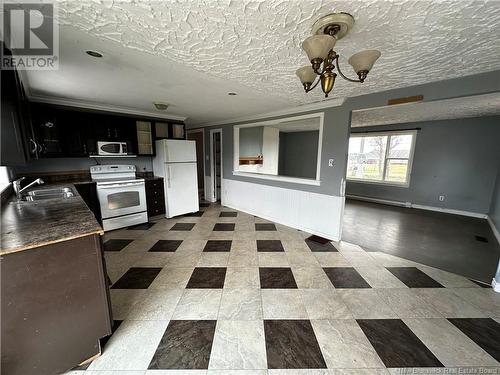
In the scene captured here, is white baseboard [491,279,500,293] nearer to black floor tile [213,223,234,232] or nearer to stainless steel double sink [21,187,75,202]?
black floor tile [213,223,234,232]

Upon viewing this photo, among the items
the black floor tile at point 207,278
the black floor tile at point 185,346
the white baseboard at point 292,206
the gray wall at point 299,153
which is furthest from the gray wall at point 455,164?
the black floor tile at point 185,346

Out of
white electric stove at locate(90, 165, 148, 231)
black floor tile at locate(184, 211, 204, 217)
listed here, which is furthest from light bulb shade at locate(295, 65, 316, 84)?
black floor tile at locate(184, 211, 204, 217)

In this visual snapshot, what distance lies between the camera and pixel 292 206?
11.6 feet

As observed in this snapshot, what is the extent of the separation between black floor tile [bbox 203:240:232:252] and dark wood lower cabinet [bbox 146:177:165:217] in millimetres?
1682

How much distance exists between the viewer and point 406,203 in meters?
5.26

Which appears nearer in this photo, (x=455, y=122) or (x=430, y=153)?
(x=455, y=122)

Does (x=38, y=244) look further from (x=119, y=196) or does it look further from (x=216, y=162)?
(x=216, y=162)

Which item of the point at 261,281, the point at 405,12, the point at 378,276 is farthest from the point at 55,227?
the point at 378,276

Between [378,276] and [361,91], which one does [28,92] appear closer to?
[361,91]

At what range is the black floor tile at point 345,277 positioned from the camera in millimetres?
1988

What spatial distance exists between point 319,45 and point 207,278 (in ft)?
7.35

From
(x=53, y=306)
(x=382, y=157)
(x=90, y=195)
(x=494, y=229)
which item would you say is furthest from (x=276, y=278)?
(x=382, y=157)

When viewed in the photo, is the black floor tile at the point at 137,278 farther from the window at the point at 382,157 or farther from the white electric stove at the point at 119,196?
the window at the point at 382,157

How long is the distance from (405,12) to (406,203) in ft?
18.4
